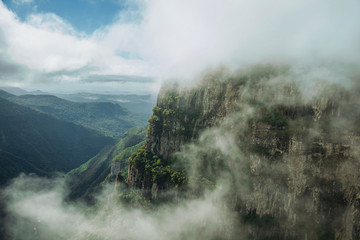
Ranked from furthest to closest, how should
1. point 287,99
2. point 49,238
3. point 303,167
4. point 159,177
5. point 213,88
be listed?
point 49,238 → point 159,177 → point 213,88 → point 287,99 → point 303,167

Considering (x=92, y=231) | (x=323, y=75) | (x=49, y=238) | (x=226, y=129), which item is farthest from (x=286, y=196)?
(x=49, y=238)

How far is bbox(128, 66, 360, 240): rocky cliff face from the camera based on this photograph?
62.3 meters

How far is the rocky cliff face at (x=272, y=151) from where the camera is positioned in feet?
204

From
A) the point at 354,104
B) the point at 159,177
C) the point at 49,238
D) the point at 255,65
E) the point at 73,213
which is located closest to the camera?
the point at 354,104

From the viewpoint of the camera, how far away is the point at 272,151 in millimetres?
73750

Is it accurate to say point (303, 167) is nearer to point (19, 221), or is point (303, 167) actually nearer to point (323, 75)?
point (323, 75)

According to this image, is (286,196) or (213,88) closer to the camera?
(286,196)

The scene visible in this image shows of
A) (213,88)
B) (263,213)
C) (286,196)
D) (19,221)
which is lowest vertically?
(19,221)

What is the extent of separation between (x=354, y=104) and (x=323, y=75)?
502 inches

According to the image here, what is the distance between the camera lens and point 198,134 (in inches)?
3802

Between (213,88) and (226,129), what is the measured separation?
1887 cm

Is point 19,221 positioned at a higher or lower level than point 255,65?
lower

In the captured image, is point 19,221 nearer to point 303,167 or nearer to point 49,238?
point 49,238

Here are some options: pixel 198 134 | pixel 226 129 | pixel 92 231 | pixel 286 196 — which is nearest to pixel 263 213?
pixel 286 196
